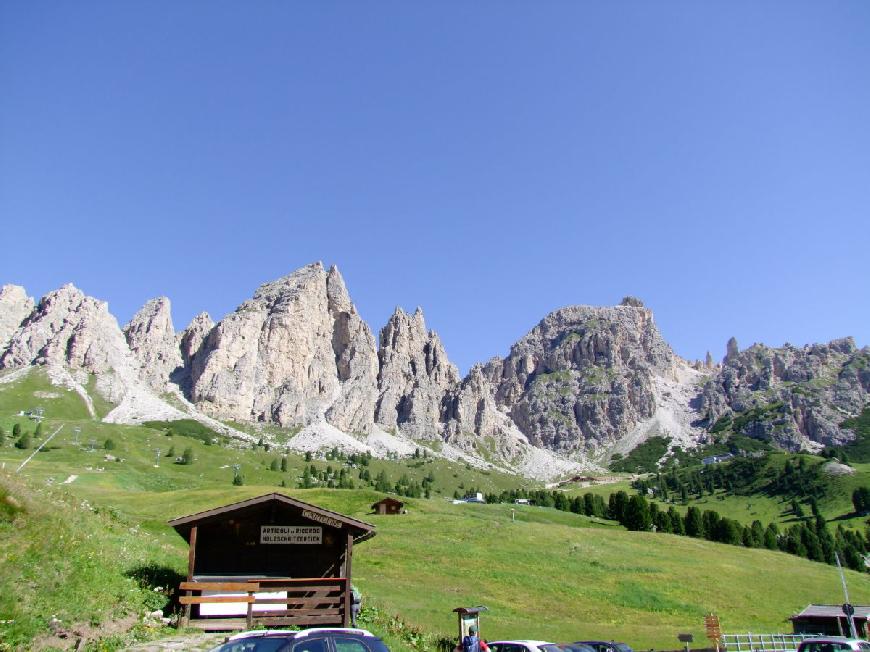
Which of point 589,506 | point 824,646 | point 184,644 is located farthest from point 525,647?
point 589,506

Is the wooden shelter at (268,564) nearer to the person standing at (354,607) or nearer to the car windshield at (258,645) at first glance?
the person standing at (354,607)

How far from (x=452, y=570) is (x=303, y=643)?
147ft

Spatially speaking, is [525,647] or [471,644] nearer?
[525,647]

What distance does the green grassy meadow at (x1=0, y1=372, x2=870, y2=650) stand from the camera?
21.8m

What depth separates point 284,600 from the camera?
23688 mm

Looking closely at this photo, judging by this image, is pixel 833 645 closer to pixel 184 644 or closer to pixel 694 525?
pixel 184 644

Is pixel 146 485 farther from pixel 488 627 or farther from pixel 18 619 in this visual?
pixel 18 619

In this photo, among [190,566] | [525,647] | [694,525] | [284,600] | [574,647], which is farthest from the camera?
[694,525]

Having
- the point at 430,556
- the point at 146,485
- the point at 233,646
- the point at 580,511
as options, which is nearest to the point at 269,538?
the point at 233,646

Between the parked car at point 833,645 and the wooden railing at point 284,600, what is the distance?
666 inches

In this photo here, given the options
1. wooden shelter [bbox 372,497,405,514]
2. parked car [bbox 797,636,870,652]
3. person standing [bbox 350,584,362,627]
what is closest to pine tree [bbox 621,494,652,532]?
wooden shelter [bbox 372,497,405,514]

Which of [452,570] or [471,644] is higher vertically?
[452,570]

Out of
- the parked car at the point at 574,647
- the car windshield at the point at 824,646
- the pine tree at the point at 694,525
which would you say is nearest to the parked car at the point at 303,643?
the parked car at the point at 574,647

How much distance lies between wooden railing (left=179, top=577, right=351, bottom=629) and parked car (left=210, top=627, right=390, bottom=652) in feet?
31.4
